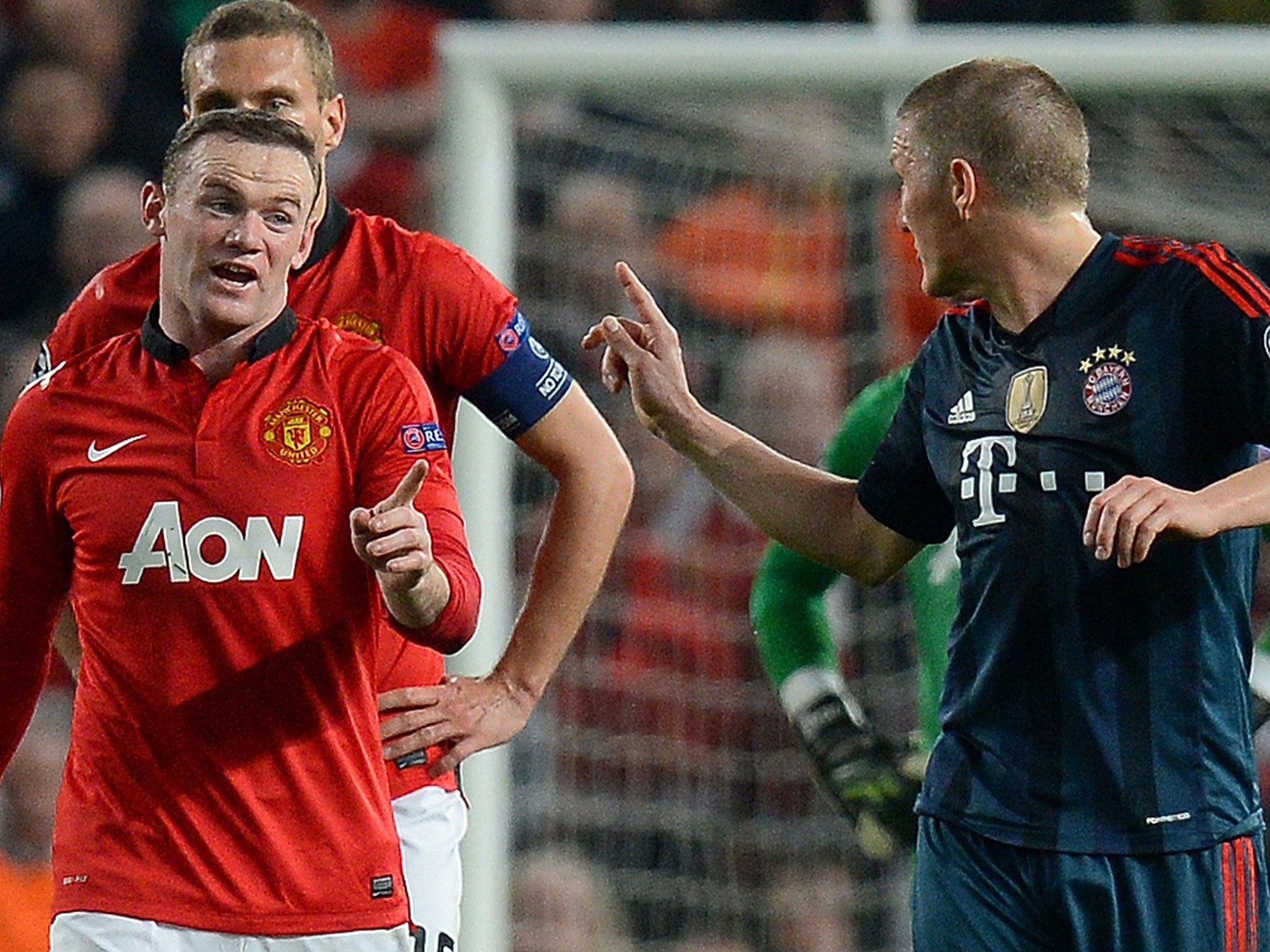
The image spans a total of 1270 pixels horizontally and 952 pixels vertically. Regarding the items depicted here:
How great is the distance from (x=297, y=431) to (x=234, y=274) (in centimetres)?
21

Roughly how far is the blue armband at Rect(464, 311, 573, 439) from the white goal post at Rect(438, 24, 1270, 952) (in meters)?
1.33

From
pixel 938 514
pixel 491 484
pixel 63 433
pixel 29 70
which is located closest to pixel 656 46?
pixel 491 484

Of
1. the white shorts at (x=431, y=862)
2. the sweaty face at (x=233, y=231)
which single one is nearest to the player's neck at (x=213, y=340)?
the sweaty face at (x=233, y=231)

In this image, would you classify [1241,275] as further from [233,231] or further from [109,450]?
[109,450]

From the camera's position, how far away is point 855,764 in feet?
12.6

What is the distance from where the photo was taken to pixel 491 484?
15.4 feet

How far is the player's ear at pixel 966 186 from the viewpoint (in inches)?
117

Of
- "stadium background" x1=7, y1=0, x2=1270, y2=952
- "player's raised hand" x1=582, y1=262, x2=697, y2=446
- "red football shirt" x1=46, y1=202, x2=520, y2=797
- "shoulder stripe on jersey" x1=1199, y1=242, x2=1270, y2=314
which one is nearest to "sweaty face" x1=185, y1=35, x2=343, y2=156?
"red football shirt" x1=46, y1=202, x2=520, y2=797

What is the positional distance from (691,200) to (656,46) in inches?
44.0

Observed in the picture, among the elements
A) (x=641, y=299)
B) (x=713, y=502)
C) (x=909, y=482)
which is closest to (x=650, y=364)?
A: (x=641, y=299)

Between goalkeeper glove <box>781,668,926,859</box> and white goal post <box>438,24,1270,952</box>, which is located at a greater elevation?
white goal post <box>438,24,1270,952</box>

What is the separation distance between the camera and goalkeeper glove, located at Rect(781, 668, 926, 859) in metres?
3.79

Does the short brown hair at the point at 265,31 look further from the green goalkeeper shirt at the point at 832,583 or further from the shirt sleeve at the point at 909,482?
the green goalkeeper shirt at the point at 832,583

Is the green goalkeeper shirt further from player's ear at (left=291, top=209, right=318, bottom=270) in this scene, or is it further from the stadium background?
the stadium background
